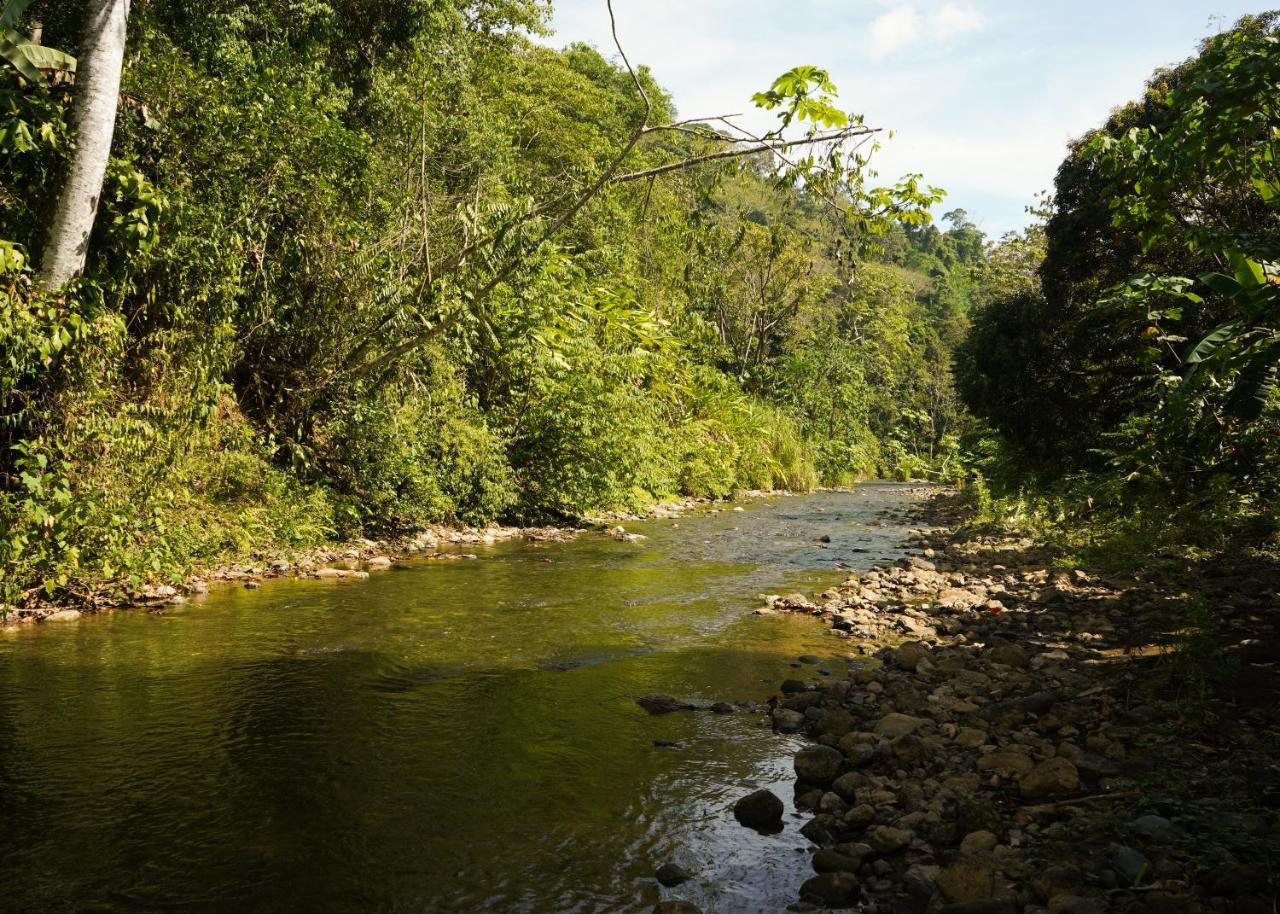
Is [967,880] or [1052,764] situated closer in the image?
[967,880]

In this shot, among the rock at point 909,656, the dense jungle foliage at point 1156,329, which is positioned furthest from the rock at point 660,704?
the dense jungle foliage at point 1156,329

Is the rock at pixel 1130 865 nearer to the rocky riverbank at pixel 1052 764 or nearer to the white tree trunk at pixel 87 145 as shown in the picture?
the rocky riverbank at pixel 1052 764

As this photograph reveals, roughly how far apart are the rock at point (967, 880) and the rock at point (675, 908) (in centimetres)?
103

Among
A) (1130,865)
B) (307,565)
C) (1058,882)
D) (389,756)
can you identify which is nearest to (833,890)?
(1058,882)

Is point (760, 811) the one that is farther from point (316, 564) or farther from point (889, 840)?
point (316, 564)

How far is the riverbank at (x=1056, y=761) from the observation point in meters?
3.40

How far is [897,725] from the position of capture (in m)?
5.38

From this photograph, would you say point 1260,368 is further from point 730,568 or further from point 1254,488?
point 730,568

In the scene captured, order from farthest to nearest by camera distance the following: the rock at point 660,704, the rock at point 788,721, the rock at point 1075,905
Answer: the rock at point 660,704, the rock at point 788,721, the rock at point 1075,905

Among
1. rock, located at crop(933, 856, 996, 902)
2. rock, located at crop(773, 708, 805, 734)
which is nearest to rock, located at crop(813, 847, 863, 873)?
rock, located at crop(933, 856, 996, 902)

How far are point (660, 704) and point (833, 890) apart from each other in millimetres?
2698

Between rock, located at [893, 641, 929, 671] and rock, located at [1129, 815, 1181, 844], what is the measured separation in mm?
3099

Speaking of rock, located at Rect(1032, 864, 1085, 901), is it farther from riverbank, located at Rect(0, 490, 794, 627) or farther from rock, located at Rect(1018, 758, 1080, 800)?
riverbank, located at Rect(0, 490, 794, 627)

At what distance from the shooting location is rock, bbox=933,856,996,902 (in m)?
3.40
